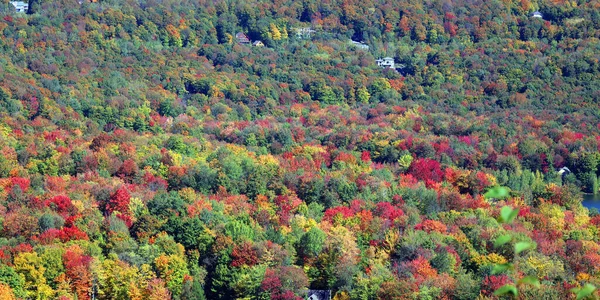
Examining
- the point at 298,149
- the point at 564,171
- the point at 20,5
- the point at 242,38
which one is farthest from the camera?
the point at 242,38

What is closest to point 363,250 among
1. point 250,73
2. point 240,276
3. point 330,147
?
point 240,276

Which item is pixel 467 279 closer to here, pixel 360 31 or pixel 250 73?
pixel 250 73

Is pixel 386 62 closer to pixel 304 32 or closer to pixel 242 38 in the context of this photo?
pixel 304 32

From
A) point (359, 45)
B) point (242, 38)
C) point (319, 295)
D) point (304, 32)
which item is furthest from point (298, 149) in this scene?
point (304, 32)

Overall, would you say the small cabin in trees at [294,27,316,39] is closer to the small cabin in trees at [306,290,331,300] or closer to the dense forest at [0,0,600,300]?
the dense forest at [0,0,600,300]

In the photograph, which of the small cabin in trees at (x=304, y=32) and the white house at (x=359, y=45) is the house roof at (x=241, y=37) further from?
the white house at (x=359, y=45)

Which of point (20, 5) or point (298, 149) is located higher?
point (298, 149)
